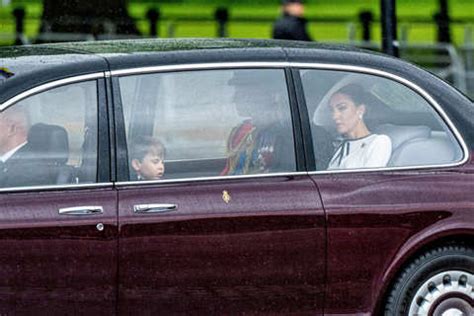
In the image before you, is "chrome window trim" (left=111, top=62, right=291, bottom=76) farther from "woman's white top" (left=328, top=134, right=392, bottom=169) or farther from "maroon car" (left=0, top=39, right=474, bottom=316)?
"woman's white top" (left=328, top=134, right=392, bottom=169)

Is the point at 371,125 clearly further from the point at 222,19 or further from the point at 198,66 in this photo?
the point at 222,19

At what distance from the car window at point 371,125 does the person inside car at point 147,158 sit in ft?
2.41

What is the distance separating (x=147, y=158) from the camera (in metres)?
7.29

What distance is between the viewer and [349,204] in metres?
7.43

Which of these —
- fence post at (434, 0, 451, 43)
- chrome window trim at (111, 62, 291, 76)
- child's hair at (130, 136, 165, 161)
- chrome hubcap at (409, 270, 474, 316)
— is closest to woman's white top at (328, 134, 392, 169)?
chrome window trim at (111, 62, 291, 76)

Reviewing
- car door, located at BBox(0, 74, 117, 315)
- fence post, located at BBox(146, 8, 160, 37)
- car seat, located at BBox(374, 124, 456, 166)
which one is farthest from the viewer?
fence post, located at BBox(146, 8, 160, 37)

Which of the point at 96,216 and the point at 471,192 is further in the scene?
the point at 471,192

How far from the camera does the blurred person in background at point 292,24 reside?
15508 mm

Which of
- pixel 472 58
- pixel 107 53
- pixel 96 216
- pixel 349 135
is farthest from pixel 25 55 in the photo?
pixel 472 58

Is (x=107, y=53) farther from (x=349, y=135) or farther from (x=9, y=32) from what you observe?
(x=9, y=32)

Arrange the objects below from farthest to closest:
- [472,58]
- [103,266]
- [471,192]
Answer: [472,58] < [471,192] < [103,266]

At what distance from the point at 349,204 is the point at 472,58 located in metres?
16.8

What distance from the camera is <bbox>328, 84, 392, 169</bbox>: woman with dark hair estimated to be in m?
7.62

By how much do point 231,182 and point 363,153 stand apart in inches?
27.7
